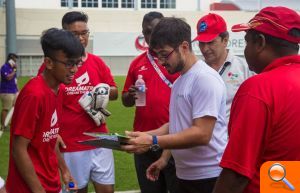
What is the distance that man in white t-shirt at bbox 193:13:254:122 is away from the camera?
16.6ft

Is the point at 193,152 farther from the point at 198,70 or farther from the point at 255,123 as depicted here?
the point at 255,123

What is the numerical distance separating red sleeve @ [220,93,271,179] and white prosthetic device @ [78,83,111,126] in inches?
108

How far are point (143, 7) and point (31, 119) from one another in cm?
4795

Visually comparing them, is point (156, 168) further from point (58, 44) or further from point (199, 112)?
point (58, 44)

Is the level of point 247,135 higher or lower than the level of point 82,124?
higher

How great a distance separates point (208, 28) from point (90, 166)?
1.82m

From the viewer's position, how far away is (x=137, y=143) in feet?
11.5

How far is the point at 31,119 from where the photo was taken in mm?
3529

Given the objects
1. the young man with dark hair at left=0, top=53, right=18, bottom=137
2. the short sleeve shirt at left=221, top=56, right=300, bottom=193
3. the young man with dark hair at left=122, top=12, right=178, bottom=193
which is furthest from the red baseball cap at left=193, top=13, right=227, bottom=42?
the young man with dark hair at left=0, top=53, right=18, bottom=137

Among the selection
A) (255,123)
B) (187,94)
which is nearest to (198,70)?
(187,94)

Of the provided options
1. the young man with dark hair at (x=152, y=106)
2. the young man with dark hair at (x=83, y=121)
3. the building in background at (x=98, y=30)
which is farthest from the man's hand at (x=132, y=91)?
the building in background at (x=98, y=30)

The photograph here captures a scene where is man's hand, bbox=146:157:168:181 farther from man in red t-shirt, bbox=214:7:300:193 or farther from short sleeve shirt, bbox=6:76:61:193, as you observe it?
man in red t-shirt, bbox=214:7:300:193

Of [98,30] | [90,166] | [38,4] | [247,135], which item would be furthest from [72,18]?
[38,4]

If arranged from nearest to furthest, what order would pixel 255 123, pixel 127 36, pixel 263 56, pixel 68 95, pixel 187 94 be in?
pixel 255 123 → pixel 263 56 → pixel 187 94 → pixel 68 95 → pixel 127 36
